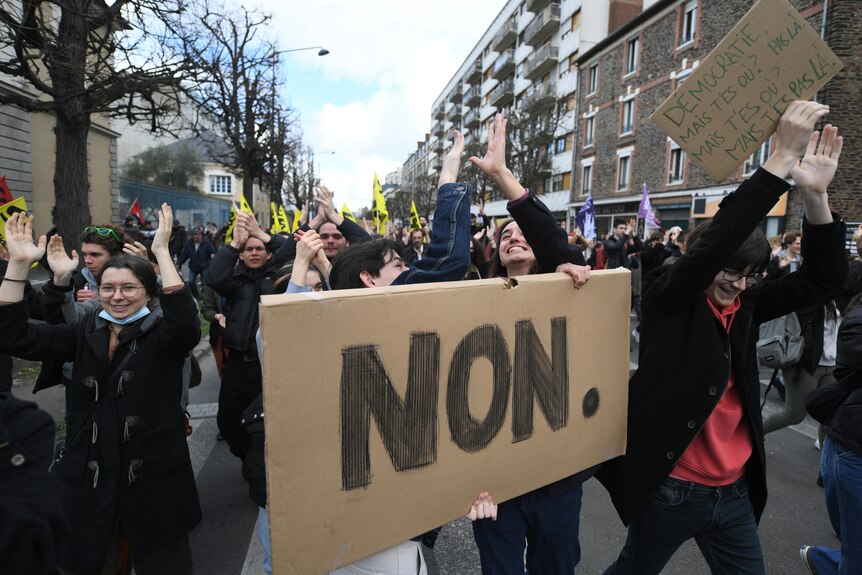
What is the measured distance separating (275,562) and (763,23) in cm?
215

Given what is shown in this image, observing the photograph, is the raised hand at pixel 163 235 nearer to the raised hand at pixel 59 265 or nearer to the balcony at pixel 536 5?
the raised hand at pixel 59 265

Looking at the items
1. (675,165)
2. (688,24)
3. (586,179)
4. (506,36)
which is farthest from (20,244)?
→ (506,36)

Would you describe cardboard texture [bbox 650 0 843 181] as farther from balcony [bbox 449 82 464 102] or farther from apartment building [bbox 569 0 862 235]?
balcony [bbox 449 82 464 102]

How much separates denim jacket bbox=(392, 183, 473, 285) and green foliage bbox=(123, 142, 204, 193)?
42.0 m

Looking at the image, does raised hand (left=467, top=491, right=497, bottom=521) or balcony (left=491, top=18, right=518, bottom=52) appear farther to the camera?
balcony (left=491, top=18, right=518, bottom=52)

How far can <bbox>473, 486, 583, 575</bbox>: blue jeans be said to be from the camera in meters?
2.00

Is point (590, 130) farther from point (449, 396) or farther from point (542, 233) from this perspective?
point (449, 396)

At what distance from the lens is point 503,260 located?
8.01 ft

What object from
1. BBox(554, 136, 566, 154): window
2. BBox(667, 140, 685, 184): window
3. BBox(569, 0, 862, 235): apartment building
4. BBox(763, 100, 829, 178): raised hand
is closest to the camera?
BBox(763, 100, 829, 178): raised hand

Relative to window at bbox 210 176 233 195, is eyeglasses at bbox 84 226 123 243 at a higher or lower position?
lower

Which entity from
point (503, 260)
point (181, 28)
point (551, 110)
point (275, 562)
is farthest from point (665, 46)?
point (275, 562)

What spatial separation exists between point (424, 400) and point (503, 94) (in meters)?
48.9

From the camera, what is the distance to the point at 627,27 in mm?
25578

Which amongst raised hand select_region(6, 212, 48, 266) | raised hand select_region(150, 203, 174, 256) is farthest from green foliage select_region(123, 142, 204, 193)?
raised hand select_region(150, 203, 174, 256)
